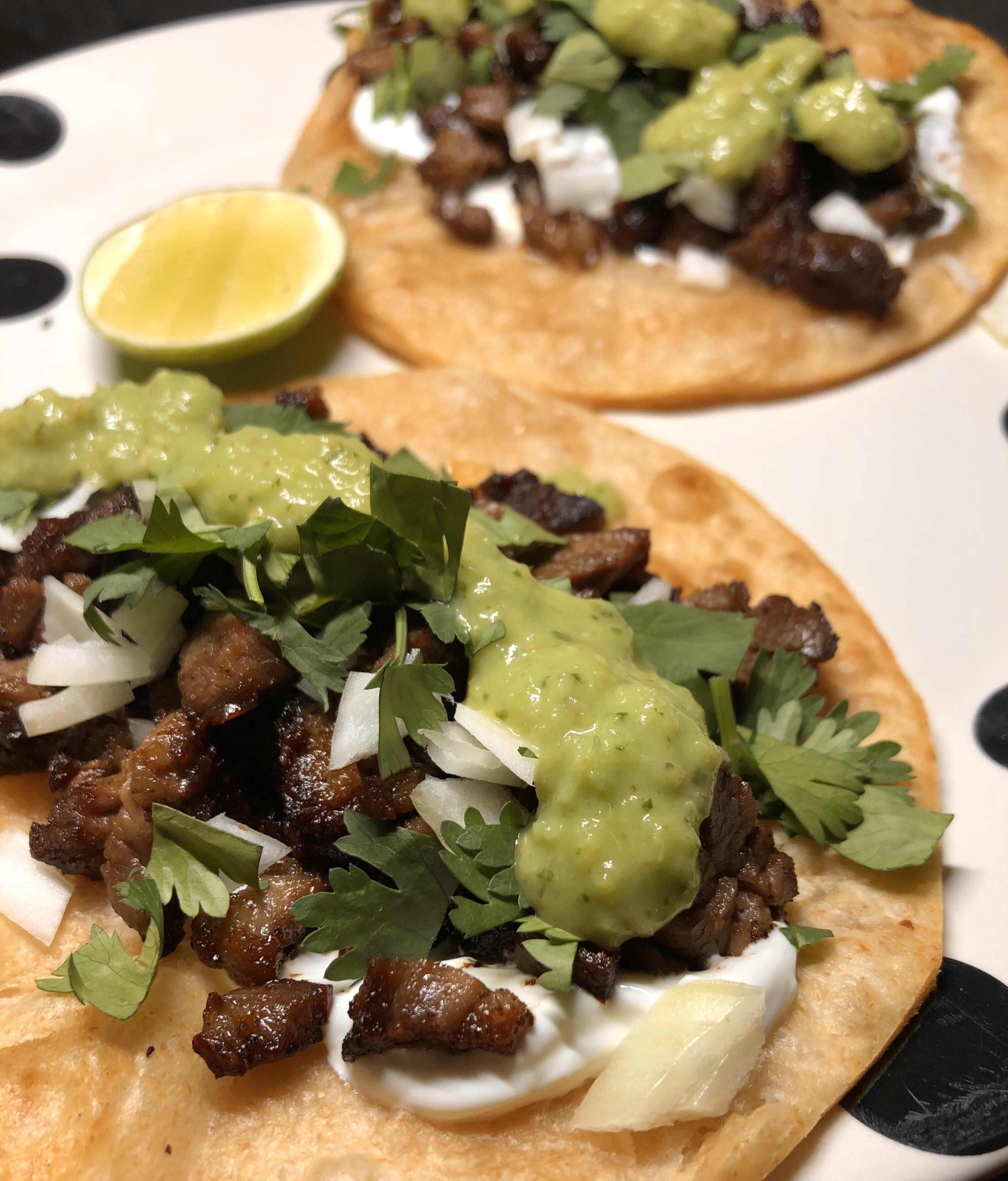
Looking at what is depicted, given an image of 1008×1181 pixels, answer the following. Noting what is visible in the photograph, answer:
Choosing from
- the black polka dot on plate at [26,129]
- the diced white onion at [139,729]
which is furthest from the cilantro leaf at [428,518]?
the black polka dot on plate at [26,129]

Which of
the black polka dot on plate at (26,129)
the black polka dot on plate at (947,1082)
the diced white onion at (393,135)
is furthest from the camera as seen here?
the black polka dot on plate at (26,129)

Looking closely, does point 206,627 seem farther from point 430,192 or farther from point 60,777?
point 430,192

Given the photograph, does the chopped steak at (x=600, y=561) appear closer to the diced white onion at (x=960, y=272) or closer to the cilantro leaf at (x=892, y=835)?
the cilantro leaf at (x=892, y=835)

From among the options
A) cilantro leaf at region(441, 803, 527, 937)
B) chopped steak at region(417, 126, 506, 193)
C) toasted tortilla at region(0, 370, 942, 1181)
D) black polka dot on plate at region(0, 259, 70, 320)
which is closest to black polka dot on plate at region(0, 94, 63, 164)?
black polka dot on plate at region(0, 259, 70, 320)

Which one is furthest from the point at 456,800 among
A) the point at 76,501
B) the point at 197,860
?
the point at 76,501

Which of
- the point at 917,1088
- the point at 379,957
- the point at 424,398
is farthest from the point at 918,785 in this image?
the point at 424,398

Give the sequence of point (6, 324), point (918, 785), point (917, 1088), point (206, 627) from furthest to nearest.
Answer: point (6, 324) → point (918, 785) → point (206, 627) → point (917, 1088)

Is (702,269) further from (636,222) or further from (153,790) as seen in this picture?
(153,790)

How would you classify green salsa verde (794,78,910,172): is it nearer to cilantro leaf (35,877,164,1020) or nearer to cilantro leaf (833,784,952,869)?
cilantro leaf (833,784,952,869)
